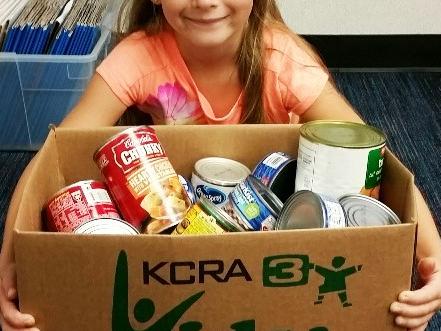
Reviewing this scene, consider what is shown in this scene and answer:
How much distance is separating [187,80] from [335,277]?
0.61 m

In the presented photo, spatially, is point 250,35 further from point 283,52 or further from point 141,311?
point 141,311

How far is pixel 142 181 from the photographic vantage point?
28.8 inches

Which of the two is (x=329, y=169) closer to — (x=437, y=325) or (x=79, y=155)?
(x=79, y=155)

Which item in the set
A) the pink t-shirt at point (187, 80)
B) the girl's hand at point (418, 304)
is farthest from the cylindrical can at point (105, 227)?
the pink t-shirt at point (187, 80)

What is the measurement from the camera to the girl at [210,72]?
1020 mm

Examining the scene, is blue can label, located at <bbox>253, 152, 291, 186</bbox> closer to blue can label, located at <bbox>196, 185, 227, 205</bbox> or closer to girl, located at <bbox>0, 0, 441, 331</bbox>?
blue can label, located at <bbox>196, 185, 227, 205</bbox>

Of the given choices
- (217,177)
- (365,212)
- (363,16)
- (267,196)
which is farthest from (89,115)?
(363,16)

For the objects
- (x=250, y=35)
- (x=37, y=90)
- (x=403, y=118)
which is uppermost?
(x=250, y=35)

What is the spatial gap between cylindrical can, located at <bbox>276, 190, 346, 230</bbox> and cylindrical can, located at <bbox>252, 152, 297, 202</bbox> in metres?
0.09

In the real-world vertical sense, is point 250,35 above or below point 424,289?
above

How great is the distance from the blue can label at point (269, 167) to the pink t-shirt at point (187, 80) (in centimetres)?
29

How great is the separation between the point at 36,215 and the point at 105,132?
6.0 inches

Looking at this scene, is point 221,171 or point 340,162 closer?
point 340,162

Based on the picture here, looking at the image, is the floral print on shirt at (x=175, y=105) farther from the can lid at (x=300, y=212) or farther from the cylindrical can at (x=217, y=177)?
the can lid at (x=300, y=212)
